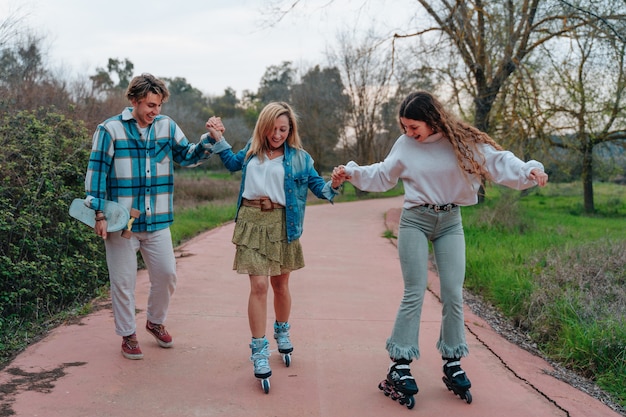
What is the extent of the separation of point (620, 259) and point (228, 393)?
17.2 ft

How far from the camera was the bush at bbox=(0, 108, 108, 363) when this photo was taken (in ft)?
17.5

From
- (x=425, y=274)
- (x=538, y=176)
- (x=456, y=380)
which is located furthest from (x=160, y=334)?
(x=538, y=176)

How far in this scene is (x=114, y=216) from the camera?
14.0ft

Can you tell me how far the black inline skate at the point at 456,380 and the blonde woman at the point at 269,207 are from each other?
44.6 inches

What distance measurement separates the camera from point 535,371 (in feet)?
15.2

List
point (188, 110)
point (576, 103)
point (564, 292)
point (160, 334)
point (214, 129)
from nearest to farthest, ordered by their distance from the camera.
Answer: point (214, 129)
point (160, 334)
point (564, 292)
point (576, 103)
point (188, 110)

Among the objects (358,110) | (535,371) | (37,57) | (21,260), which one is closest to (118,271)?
(21,260)

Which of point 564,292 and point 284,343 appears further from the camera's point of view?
point 564,292

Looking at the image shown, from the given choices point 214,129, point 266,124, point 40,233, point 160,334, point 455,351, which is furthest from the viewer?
point 40,233

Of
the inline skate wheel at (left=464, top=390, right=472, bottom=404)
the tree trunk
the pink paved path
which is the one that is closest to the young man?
the pink paved path

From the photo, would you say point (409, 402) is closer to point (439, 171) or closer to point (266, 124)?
point (439, 171)

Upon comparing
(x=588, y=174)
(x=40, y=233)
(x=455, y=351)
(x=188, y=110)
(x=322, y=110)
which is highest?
(x=188, y=110)

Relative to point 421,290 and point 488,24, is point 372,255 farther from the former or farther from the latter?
point 488,24

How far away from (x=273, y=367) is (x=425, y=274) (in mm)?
1268
